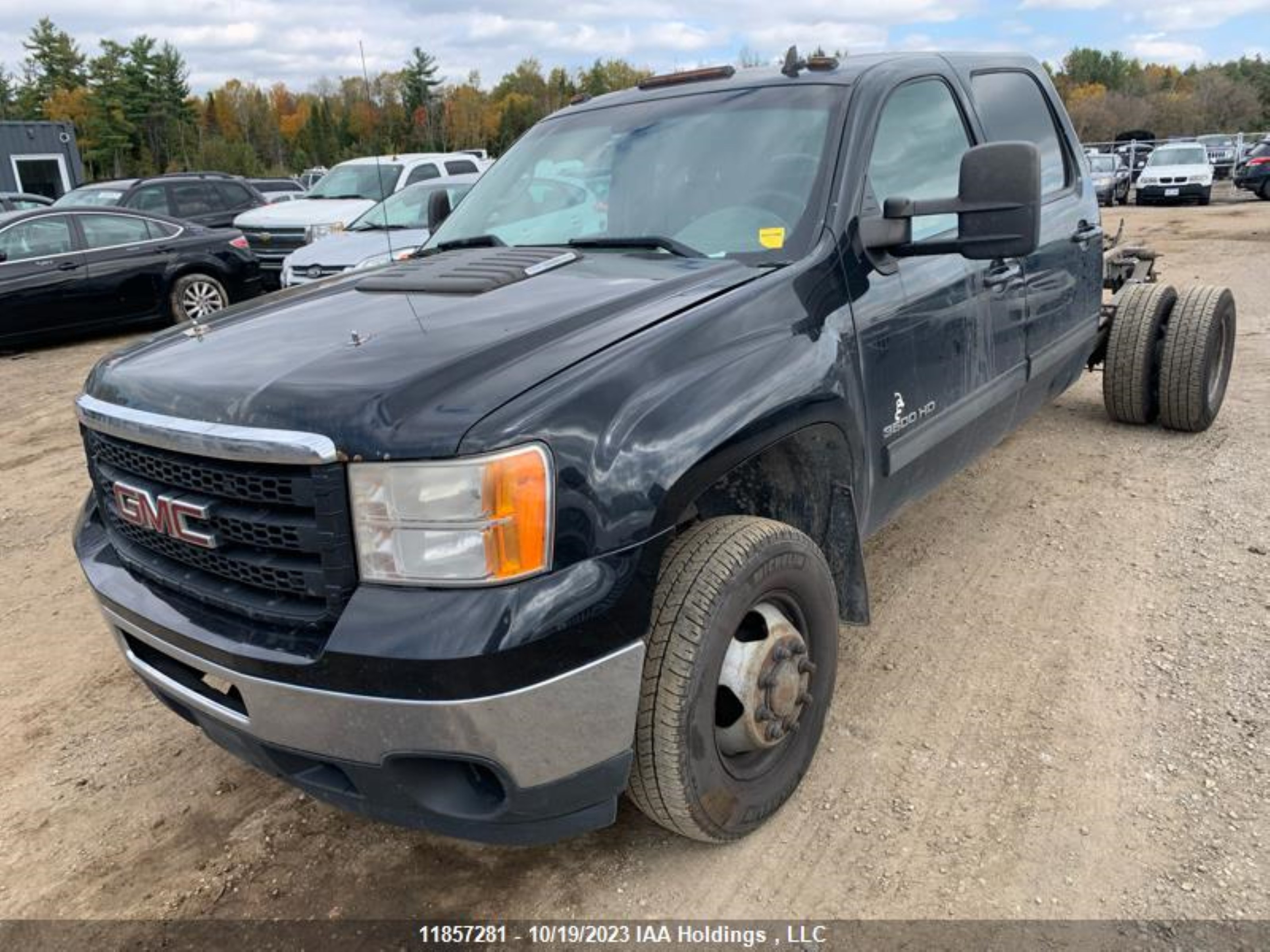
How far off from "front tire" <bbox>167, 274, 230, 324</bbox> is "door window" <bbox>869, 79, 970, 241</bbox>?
904 cm

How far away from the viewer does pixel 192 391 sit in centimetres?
218

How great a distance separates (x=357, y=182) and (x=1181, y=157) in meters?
22.2

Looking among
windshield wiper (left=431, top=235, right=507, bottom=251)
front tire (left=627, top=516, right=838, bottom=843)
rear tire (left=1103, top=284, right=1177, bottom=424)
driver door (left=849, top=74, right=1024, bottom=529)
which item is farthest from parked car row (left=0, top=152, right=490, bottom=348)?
front tire (left=627, top=516, right=838, bottom=843)

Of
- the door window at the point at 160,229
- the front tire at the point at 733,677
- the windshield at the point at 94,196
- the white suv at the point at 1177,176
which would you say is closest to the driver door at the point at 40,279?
the door window at the point at 160,229

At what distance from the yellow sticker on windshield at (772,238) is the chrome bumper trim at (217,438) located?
A: 1449 mm

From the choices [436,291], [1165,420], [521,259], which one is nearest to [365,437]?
[436,291]

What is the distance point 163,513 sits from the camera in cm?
221

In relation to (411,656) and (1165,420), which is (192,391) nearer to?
(411,656)

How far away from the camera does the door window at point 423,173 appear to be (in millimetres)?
13078

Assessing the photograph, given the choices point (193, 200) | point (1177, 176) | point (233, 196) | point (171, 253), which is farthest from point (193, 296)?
point (1177, 176)

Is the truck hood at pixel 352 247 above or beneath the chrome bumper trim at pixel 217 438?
beneath

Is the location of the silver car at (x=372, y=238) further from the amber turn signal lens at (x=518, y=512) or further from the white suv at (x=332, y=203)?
the amber turn signal lens at (x=518, y=512)

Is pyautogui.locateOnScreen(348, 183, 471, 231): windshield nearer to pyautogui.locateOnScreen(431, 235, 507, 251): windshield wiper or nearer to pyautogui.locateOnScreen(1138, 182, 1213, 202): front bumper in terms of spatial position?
pyautogui.locateOnScreen(431, 235, 507, 251): windshield wiper

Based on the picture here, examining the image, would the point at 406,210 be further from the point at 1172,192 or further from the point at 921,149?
the point at 1172,192
